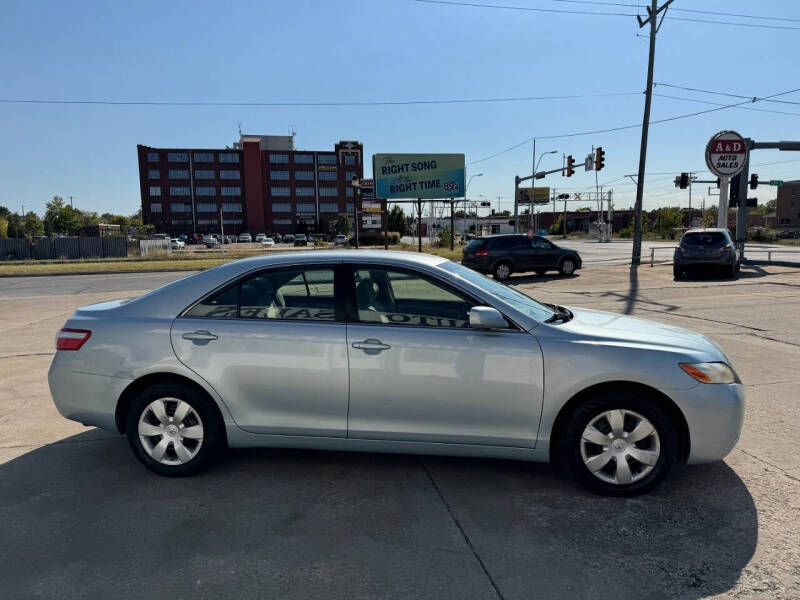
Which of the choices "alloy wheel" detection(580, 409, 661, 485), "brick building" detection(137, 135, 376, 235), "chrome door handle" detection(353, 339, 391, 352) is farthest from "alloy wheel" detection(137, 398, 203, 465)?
"brick building" detection(137, 135, 376, 235)

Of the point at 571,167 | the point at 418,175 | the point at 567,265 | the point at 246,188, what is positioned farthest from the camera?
the point at 246,188

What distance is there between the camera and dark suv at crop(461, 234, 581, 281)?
19.7m

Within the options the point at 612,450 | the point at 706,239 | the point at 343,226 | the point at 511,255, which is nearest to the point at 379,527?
the point at 612,450

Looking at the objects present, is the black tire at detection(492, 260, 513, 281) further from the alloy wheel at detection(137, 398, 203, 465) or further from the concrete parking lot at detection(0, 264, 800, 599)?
the alloy wheel at detection(137, 398, 203, 465)

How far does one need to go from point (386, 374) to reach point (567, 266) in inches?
724

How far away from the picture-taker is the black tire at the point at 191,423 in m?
3.78

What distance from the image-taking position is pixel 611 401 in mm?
3432

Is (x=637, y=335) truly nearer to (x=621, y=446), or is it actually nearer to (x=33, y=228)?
(x=621, y=446)

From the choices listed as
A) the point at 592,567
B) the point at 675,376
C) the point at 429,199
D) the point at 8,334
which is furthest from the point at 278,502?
the point at 429,199

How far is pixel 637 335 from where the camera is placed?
12.0 ft

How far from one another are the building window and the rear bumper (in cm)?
10449

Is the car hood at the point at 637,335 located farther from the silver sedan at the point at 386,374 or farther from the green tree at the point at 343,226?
the green tree at the point at 343,226

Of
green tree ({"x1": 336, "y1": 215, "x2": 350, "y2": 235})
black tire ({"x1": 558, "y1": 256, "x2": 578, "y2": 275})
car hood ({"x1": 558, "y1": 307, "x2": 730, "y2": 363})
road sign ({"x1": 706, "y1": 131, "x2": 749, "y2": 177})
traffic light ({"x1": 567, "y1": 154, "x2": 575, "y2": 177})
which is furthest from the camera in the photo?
green tree ({"x1": 336, "y1": 215, "x2": 350, "y2": 235})

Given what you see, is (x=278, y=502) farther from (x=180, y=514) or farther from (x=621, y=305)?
(x=621, y=305)
